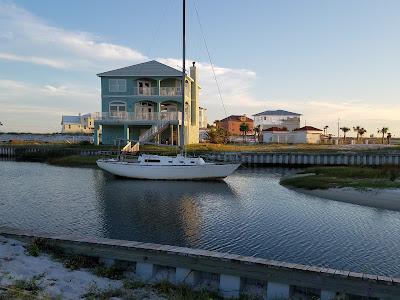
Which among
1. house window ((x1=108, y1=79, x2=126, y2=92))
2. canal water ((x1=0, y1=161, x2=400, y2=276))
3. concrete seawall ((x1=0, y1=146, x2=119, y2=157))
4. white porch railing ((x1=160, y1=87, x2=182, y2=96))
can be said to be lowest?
canal water ((x1=0, y1=161, x2=400, y2=276))

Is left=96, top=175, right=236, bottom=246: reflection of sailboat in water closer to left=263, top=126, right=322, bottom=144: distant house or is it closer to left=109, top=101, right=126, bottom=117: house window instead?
left=109, top=101, right=126, bottom=117: house window

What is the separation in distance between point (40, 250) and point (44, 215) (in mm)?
11402

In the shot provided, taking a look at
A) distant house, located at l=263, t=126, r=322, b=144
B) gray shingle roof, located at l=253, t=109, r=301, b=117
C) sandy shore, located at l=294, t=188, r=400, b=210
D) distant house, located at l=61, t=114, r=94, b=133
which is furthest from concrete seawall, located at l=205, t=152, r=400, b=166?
distant house, located at l=61, t=114, r=94, b=133

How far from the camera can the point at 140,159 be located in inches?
1446

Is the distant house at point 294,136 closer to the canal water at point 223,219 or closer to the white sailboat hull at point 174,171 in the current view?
the white sailboat hull at point 174,171

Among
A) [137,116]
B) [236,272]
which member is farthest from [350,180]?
[137,116]

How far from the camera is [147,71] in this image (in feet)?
203

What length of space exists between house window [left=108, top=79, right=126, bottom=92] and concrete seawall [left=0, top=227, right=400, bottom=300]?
53772mm

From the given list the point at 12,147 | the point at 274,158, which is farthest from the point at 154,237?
the point at 12,147

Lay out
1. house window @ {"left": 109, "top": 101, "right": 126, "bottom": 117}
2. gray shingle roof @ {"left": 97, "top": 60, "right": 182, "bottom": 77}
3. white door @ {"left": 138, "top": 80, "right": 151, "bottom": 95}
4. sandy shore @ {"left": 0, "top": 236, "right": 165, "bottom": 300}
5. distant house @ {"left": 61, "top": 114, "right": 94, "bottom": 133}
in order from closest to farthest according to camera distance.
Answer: sandy shore @ {"left": 0, "top": 236, "right": 165, "bottom": 300}, gray shingle roof @ {"left": 97, "top": 60, "right": 182, "bottom": 77}, white door @ {"left": 138, "top": 80, "right": 151, "bottom": 95}, house window @ {"left": 109, "top": 101, "right": 126, "bottom": 117}, distant house @ {"left": 61, "top": 114, "right": 94, "bottom": 133}

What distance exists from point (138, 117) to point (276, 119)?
63392 mm

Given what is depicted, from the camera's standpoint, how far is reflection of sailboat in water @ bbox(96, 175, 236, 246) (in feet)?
56.1

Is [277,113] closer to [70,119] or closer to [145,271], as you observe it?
[70,119]

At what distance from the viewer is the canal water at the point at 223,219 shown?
14.9m
